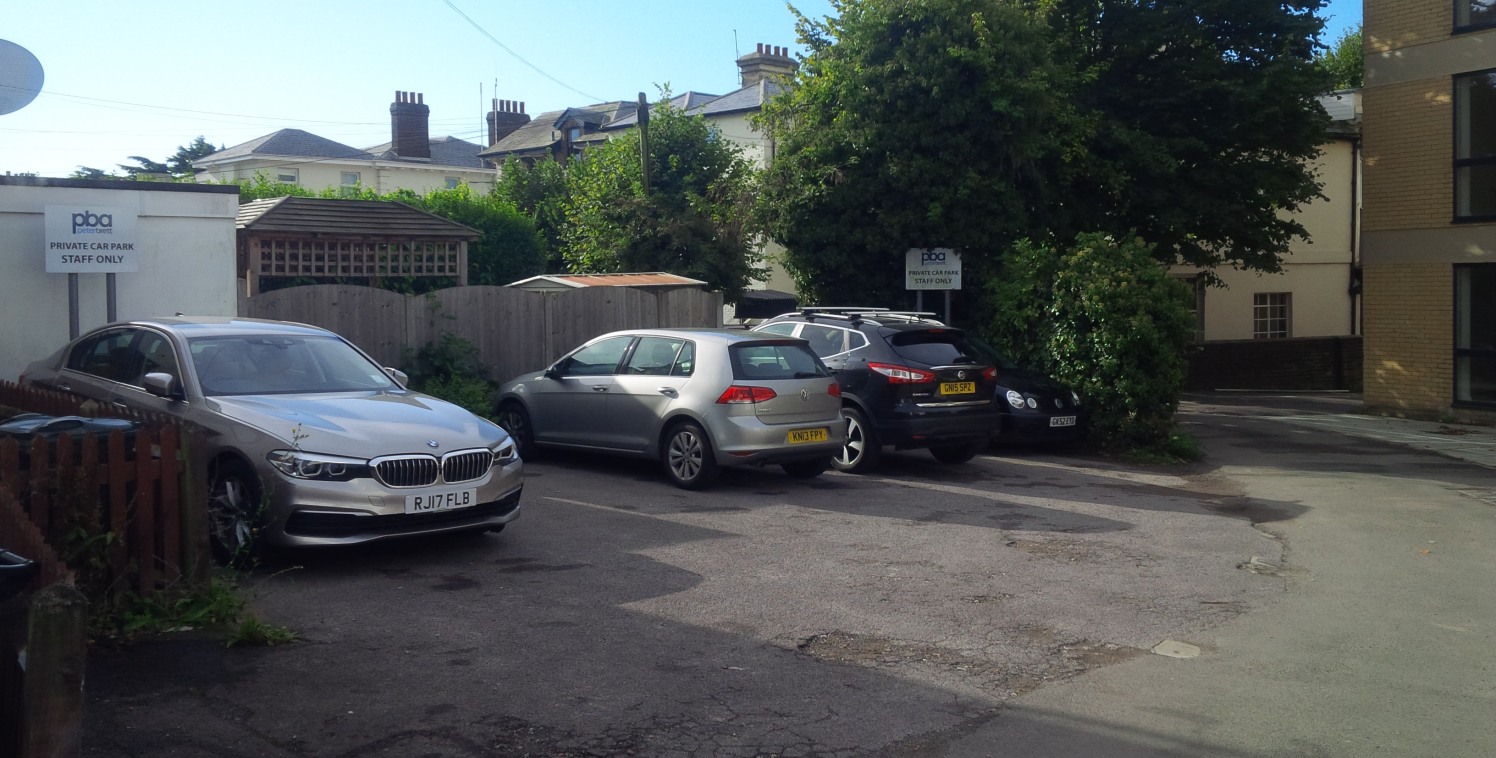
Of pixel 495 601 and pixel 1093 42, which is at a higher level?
pixel 1093 42

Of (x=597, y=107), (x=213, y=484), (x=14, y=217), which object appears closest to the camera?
(x=213, y=484)

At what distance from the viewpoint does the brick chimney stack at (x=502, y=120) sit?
195 ft

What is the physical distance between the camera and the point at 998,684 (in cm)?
597

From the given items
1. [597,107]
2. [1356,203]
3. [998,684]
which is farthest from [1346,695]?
[597,107]

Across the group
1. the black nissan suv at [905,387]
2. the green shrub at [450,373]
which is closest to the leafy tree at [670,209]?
the green shrub at [450,373]

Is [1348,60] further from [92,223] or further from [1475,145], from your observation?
[92,223]

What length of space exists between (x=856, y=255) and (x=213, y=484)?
1327 centimetres

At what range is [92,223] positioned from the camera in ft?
38.0

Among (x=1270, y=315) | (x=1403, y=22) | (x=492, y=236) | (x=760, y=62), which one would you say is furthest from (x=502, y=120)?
(x=1403, y=22)

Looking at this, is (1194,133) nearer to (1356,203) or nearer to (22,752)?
(1356,203)

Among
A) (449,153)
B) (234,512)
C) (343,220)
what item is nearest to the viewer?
(234,512)

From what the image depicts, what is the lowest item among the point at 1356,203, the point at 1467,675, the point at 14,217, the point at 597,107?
the point at 1467,675

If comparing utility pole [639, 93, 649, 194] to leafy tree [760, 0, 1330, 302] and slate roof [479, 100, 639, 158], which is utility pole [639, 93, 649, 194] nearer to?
leafy tree [760, 0, 1330, 302]

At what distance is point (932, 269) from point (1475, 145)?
8929 mm
